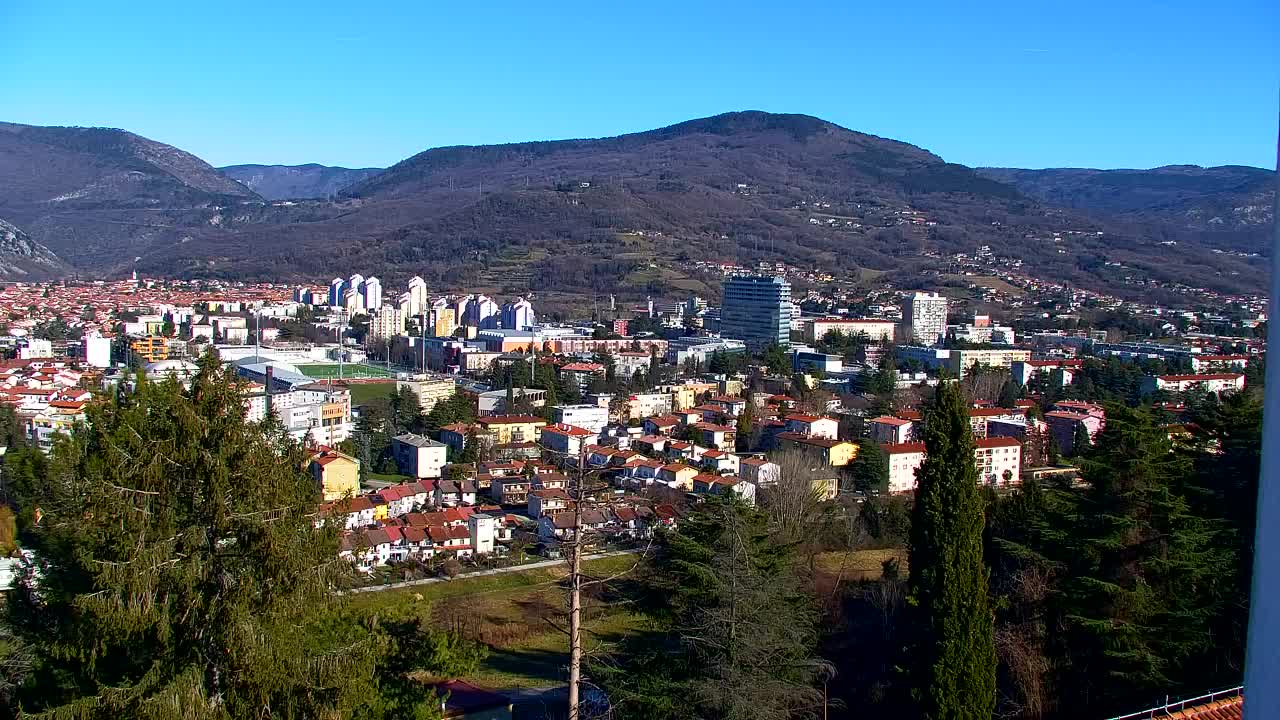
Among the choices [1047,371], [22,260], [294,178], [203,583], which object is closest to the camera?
[203,583]

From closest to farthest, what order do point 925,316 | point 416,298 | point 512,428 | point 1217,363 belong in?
point 512,428, point 1217,363, point 925,316, point 416,298

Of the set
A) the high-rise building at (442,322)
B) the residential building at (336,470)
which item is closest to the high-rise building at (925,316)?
the high-rise building at (442,322)

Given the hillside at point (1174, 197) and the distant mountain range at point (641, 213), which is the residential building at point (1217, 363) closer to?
the distant mountain range at point (641, 213)

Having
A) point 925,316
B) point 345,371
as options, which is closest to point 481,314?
point 345,371

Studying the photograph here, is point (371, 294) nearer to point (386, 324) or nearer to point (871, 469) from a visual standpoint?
point (386, 324)

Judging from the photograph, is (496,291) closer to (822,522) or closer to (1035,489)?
(822,522)

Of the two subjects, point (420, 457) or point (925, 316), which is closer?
point (420, 457)
